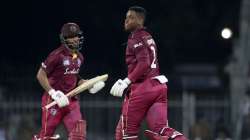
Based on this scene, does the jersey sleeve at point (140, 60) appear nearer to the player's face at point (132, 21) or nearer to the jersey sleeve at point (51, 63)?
the player's face at point (132, 21)

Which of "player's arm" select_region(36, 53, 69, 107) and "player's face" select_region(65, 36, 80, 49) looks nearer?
"player's arm" select_region(36, 53, 69, 107)

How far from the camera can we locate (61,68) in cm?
1708

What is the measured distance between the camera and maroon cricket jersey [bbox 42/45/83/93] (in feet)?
55.8

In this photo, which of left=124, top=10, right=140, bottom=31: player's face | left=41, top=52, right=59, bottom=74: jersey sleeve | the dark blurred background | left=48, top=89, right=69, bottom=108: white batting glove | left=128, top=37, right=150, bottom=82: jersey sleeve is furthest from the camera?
the dark blurred background

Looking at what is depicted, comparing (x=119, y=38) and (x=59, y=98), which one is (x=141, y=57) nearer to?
(x=59, y=98)

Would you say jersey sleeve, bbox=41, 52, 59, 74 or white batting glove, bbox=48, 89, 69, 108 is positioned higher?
jersey sleeve, bbox=41, 52, 59, 74

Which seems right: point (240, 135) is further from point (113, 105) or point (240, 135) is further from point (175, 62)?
point (175, 62)

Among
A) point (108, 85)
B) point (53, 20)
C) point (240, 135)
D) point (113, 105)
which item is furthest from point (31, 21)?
point (240, 135)

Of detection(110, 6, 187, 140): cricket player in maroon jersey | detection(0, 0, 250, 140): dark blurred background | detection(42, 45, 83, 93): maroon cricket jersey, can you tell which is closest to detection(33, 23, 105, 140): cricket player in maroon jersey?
detection(42, 45, 83, 93): maroon cricket jersey

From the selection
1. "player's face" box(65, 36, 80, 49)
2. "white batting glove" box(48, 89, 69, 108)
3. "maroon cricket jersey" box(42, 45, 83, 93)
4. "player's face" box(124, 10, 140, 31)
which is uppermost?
"player's face" box(124, 10, 140, 31)

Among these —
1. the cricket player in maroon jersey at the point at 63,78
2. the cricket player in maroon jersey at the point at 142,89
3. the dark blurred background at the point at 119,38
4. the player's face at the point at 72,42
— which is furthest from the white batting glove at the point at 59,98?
the dark blurred background at the point at 119,38

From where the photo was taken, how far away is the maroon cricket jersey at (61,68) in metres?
17.0

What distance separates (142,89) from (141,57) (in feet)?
1.47

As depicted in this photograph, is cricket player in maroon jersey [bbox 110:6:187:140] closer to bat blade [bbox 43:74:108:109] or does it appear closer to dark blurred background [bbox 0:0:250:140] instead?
bat blade [bbox 43:74:108:109]
